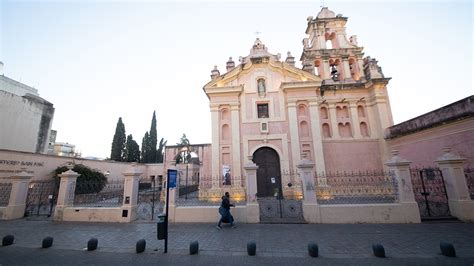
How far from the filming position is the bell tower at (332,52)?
19.3 m

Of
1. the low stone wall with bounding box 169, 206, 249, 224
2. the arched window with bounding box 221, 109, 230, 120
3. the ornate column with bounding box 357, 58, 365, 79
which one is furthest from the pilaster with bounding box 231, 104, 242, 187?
the ornate column with bounding box 357, 58, 365, 79

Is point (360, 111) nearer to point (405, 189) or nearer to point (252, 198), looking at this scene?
point (405, 189)

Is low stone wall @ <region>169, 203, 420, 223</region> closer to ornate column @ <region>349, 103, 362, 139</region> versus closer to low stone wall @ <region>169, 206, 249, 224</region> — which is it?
low stone wall @ <region>169, 206, 249, 224</region>

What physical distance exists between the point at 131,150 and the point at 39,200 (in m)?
25.3

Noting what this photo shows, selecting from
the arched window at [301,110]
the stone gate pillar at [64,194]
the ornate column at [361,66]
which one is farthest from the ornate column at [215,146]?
the ornate column at [361,66]

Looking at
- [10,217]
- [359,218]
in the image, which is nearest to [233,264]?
[359,218]

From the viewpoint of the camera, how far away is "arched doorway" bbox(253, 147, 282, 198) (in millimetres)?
15727

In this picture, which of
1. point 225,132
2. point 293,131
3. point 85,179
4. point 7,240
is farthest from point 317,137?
point 85,179

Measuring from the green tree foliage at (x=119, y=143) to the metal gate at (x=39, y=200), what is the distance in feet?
64.0

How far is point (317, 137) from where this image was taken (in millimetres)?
16234

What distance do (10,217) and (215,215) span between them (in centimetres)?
1101

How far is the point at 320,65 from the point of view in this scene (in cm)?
1989

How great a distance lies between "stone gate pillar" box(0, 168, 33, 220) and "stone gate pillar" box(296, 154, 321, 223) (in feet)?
49.3

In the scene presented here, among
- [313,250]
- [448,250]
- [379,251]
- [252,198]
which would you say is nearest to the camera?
[448,250]
